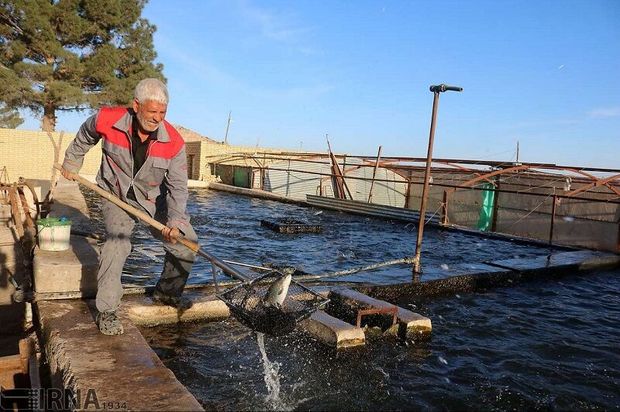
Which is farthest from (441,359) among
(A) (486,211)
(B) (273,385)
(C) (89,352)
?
(A) (486,211)

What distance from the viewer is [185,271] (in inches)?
177

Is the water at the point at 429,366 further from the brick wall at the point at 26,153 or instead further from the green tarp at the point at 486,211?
the brick wall at the point at 26,153

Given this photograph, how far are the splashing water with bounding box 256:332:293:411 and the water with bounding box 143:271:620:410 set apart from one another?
3cm

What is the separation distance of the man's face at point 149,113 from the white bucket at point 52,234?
194cm

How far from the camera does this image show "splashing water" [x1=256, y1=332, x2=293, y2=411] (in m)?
3.53

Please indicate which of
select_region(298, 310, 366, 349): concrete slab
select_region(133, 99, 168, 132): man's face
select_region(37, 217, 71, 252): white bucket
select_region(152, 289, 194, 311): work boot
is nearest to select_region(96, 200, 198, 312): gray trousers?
select_region(152, 289, 194, 311): work boot

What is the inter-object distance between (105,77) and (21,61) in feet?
13.5

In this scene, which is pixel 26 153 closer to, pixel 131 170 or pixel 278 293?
pixel 131 170

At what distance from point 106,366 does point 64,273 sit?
1.63 m

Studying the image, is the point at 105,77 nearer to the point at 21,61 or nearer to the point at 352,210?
the point at 21,61

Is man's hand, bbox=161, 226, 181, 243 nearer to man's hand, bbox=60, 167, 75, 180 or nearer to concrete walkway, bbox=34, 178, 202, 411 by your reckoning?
concrete walkway, bbox=34, 178, 202, 411

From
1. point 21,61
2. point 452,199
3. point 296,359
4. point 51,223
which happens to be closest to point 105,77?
point 21,61

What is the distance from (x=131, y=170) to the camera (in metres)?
3.92

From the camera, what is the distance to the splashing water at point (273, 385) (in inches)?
139
